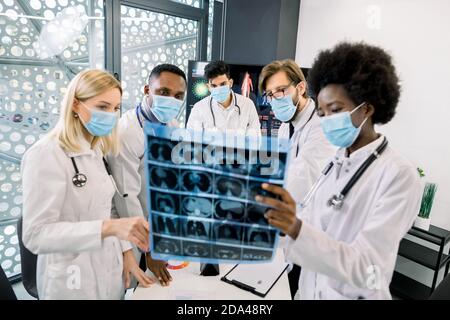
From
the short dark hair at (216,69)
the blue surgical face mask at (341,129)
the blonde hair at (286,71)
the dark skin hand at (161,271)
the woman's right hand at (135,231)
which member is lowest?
the dark skin hand at (161,271)

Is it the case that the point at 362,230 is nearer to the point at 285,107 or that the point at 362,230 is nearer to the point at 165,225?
the point at 165,225

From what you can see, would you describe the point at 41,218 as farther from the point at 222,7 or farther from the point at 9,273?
the point at 222,7

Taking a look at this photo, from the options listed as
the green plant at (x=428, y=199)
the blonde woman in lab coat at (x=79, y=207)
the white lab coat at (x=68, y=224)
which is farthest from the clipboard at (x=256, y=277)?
the green plant at (x=428, y=199)

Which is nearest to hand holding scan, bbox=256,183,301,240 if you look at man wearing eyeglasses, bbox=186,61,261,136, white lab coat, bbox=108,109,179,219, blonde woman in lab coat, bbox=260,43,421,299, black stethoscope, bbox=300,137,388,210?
blonde woman in lab coat, bbox=260,43,421,299

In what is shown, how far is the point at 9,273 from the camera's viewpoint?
2.57 metres

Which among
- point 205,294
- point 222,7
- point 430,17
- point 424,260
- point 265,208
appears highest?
point 222,7

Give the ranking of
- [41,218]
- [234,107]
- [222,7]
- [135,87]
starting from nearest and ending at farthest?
[41,218], [234,107], [135,87], [222,7]

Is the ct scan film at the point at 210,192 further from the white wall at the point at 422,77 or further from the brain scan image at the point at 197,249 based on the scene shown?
the white wall at the point at 422,77

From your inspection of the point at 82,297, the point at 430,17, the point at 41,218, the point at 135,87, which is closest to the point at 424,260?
the point at 430,17

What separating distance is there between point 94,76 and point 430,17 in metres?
2.70

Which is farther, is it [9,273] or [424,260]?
[9,273]

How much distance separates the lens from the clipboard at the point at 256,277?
1.10 meters

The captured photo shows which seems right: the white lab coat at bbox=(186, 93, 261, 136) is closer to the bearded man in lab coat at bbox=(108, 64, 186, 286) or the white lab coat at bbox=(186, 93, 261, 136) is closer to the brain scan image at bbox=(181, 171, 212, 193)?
the bearded man in lab coat at bbox=(108, 64, 186, 286)

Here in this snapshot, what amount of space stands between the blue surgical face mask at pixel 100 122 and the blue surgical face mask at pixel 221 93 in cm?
183
